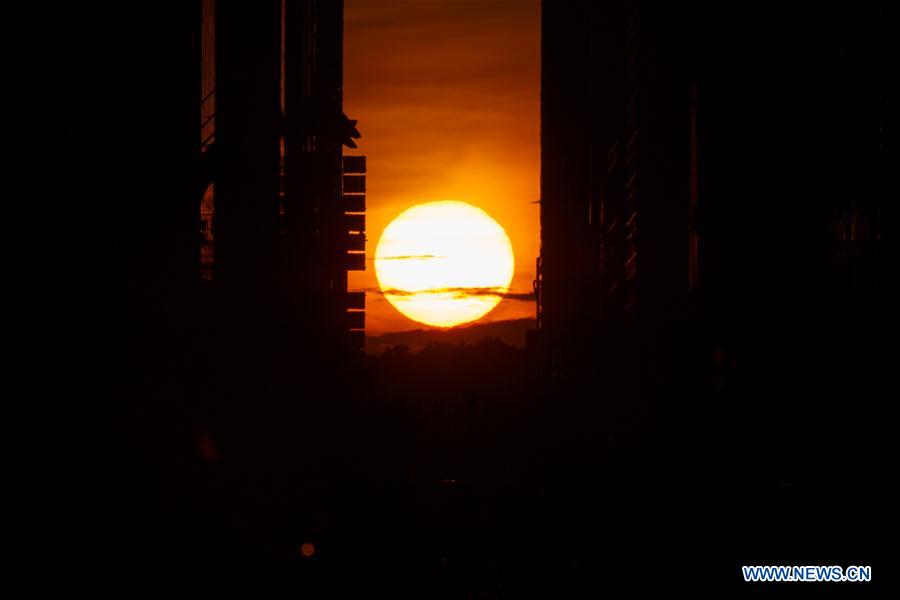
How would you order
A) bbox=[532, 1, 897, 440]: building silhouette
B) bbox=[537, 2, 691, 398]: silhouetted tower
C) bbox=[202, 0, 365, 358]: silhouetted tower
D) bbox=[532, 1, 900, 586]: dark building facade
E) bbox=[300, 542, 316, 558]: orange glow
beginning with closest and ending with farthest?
bbox=[532, 1, 900, 586]: dark building facade, bbox=[532, 1, 897, 440]: building silhouette, bbox=[300, 542, 316, 558]: orange glow, bbox=[537, 2, 691, 398]: silhouetted tower, bbox=[202, 0, 365, 358]: silhouetted tower

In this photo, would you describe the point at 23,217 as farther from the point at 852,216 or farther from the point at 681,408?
the point at 681,408

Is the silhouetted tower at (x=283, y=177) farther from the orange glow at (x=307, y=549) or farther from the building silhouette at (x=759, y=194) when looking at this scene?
the building silhouette at (x=759, y=194)

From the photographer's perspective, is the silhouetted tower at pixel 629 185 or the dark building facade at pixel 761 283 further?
the silhouetted tower at pixel 629 185

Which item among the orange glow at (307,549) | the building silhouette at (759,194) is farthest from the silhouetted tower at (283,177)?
the building silhouette at (759,194)

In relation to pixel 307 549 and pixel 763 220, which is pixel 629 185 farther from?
pixel 763 220

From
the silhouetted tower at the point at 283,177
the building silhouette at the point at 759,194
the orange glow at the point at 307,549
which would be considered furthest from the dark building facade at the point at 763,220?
the silhouetted tower at the point at 283,177

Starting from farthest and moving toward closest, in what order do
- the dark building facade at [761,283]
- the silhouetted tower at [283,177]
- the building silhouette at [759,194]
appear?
1. the silhouetted tower at [283,177]
2. the building silhouette at [759,194]
3. the dark building facade at [761,283]

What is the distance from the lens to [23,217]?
17.6m

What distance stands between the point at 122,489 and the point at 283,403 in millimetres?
29389

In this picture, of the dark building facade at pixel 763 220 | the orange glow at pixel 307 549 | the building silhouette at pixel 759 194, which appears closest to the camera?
the dark building facade at pixel 763 220

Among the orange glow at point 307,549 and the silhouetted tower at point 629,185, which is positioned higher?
the silhouetted tower at point 629,185

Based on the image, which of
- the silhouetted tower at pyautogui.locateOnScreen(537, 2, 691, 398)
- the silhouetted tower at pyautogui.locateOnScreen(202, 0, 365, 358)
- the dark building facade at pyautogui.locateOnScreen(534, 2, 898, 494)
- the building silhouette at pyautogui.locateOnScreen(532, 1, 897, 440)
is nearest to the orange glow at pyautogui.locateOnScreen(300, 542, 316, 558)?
the dark building facade at pyautogui.locateOnScreen(534, 2, 898, 494)

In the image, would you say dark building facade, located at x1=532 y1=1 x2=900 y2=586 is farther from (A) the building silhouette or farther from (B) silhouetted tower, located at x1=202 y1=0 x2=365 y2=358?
(B) silhouetted tower, located at x1=202 y1=0 x2=365 y2=358

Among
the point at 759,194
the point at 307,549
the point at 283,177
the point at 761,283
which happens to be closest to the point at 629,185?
the point at 307,549
